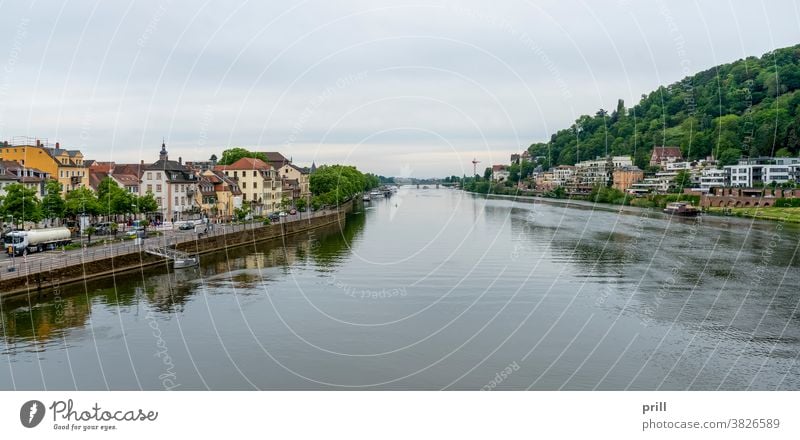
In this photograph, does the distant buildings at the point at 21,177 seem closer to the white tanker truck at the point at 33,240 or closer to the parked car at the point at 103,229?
the parked car at the point at 103,229

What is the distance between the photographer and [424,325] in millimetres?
21391

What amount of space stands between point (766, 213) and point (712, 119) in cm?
5554

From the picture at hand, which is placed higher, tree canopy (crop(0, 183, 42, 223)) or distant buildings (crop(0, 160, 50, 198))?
distant buildings (crop(0, 160, 50, 198))

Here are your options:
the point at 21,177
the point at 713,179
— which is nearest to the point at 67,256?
the point at 21,177

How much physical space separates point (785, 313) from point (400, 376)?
14.9 m

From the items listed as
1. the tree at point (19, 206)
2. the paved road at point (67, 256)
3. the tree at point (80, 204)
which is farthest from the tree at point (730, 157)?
the tree at point (19, 206)

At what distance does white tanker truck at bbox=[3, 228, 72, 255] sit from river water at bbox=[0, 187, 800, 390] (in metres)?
5.45

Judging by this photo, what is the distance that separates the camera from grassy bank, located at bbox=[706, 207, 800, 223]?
64.0 m

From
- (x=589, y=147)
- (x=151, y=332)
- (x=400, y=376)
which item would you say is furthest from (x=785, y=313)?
(x=589, y=147)

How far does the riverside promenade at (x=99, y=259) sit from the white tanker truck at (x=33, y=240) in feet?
2.01

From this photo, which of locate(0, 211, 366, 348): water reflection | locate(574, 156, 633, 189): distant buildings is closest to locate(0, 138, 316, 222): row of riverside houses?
locate(0, 211, 366, 348): water reflection

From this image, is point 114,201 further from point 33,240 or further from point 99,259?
point 99,259

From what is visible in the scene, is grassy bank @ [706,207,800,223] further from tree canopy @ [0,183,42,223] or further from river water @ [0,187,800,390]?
tree canopy @ [0,183,42,223]

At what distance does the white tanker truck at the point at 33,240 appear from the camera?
101 feet
